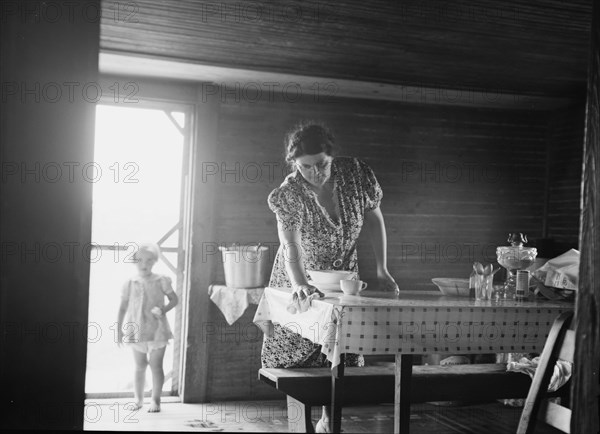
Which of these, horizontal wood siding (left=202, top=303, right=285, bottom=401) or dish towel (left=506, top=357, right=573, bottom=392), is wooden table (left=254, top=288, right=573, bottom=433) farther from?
horizontal wood siding (left=202, top=303, right=285, bottom=401)

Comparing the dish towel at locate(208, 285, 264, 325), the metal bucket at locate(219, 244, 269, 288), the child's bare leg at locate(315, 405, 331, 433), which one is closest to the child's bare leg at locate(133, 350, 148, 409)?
the dish towel at locate(208, 285, 264, 325)

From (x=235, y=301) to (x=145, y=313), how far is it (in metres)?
0.76

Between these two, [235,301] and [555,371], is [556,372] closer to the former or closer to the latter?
[555,371]

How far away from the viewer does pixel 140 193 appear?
6043 mm

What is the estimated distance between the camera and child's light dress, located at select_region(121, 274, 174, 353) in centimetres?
554

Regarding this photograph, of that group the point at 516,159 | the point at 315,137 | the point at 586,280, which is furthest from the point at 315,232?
the point at 516,159

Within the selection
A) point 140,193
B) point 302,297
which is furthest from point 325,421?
point 140,193

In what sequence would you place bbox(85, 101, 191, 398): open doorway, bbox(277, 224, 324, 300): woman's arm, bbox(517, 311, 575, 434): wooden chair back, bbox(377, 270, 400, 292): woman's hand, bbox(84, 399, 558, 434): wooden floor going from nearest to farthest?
bbox(517, 311, 575, 434): wooden chair back
bbox(277, 224, 324, 300): woman's arm
bbox(377, 270, 400, 292): woman's hand
bbox(84, 399, 558, 434): wooden floor
bbox(85, 101, 191, 398): open doorway

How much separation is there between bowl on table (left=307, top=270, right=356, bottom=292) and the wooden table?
13cm

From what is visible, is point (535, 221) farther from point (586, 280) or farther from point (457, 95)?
point (586, 280)

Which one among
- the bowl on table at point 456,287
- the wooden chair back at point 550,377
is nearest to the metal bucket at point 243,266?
the bowl on table at point 456,287

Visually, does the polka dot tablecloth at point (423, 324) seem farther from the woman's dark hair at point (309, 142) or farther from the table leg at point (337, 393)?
the woman's dark hair at point (309, 142)

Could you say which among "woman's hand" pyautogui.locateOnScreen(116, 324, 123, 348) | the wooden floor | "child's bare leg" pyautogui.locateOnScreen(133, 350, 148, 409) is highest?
"woman's hand" pyautogui.locateOnScreen(116, 324, 123, 348)

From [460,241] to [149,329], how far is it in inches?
127
